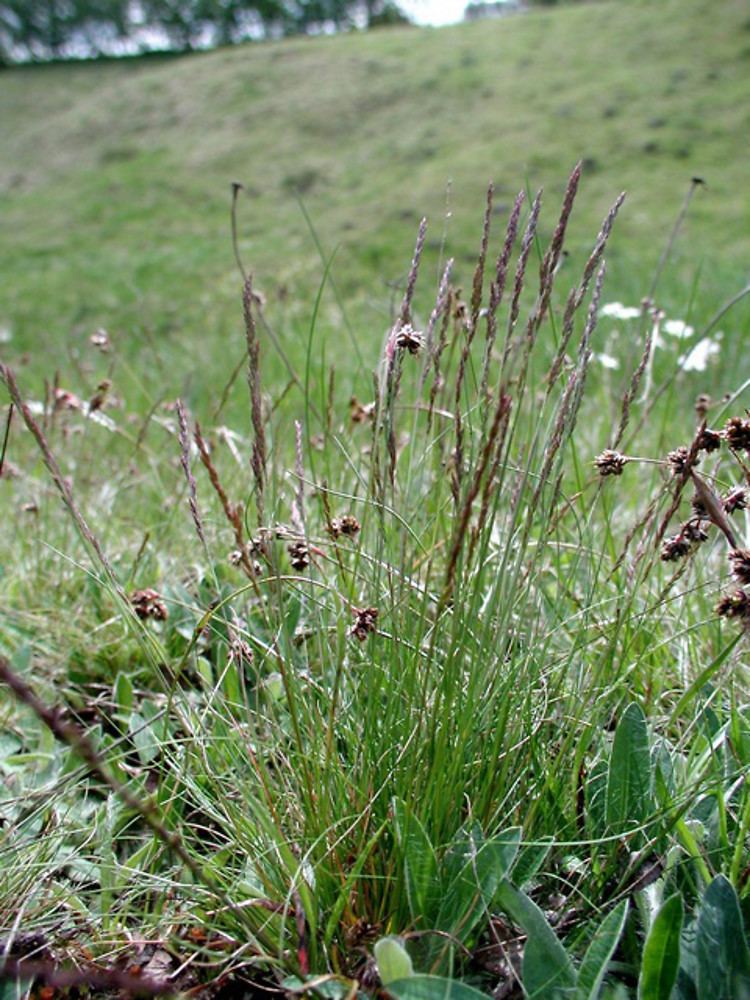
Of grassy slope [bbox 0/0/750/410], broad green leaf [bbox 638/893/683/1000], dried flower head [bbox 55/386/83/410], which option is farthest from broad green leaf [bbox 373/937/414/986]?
grassy slope [bbox 0/0/750/410]

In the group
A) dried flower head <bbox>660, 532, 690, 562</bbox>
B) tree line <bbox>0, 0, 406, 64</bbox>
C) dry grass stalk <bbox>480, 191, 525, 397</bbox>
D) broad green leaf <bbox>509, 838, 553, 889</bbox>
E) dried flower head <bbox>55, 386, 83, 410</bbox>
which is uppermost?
tree line <bbox>0, 0, 406, 64</bbox>

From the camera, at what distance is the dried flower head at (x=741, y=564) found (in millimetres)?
861

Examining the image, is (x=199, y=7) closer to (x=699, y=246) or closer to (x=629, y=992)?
(x=699, y=246)

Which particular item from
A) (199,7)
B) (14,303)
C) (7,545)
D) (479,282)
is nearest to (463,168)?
(14,303)

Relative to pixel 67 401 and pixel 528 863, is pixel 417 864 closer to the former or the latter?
pixel 528 863

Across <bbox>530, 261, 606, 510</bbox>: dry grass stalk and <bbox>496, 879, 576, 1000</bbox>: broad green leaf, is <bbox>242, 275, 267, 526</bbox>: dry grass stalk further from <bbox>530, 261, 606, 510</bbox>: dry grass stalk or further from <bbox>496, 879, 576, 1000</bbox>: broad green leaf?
<bbox>496, 879, 576, 1000</bbox>: broad green leaf

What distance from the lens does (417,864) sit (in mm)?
911

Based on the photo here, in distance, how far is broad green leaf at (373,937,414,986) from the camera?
0.81 metres

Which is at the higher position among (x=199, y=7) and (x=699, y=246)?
(x=199, y=7)

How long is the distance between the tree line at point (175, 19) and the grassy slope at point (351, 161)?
59.1 feet

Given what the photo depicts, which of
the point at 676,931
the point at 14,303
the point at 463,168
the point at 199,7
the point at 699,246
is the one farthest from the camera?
the point at 199,7

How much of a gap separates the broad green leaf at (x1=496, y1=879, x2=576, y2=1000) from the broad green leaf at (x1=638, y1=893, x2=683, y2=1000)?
8 cm

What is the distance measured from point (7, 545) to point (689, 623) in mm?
1753

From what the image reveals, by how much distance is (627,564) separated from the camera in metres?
1.52
